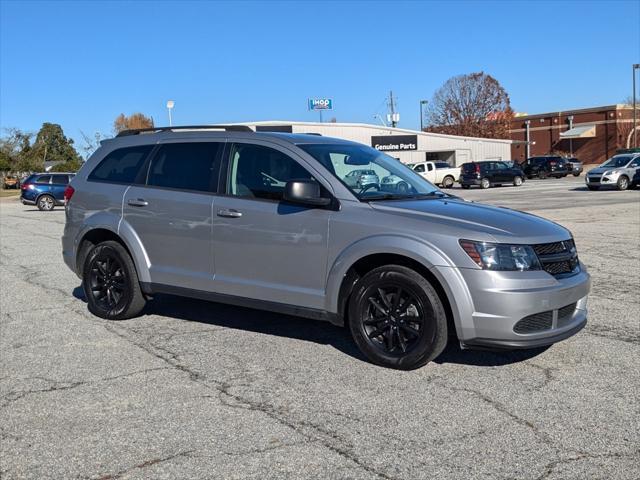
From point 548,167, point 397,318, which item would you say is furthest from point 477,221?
point 548,167

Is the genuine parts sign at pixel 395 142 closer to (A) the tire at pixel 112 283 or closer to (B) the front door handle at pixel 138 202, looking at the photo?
(A) the tire at pixel 112 283

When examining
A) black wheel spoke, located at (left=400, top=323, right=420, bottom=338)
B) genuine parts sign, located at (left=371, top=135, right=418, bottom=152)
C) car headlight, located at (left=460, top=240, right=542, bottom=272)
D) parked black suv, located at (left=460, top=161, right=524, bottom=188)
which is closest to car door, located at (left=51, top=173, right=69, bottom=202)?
parked black suv, located at (left=460, top=161, right=524, bottom=188)

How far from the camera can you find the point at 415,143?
196 ft

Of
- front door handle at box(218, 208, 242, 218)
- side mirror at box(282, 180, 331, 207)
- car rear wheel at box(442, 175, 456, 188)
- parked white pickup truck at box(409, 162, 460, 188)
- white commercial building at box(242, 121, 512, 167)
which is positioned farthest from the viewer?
white commercial building at box(242, 121, 512, 167)

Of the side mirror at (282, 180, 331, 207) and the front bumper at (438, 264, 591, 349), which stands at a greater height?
the side mirror at (282, 180, 331, 207)

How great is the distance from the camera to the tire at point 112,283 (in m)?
6.38

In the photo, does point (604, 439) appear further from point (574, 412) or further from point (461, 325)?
point (461, 325)

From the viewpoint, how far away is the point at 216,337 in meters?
5.94

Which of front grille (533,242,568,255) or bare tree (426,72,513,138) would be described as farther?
bare tree (426,72,513,138)

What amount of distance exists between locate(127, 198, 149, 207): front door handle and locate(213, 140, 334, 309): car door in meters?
0.92

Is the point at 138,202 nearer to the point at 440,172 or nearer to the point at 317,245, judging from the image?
the point at 317,245

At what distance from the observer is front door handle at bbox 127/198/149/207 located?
20.4 feet

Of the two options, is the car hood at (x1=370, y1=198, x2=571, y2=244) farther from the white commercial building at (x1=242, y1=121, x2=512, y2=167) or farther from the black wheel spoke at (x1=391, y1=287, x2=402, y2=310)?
the white commercial building at (x1=242, y1=121, x2=512, y2=167)

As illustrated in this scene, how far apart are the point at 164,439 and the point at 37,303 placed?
4.58 m
